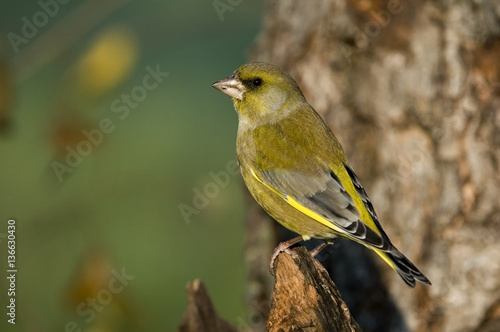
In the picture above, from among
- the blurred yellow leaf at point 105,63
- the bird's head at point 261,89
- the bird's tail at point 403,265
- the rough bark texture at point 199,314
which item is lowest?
the bird's tail at point 403,265

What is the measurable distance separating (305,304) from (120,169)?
418cm

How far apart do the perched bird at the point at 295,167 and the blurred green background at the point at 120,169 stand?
2.82 ft

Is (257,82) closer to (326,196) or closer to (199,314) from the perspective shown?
(326,196)

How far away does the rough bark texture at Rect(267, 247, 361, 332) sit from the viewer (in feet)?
12.5

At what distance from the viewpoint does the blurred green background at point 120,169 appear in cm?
535

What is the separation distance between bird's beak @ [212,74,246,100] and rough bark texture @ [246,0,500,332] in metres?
1.24

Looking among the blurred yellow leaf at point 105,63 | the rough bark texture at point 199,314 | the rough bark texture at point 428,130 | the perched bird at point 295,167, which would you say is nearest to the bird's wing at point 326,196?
the perched bird at point 295,167

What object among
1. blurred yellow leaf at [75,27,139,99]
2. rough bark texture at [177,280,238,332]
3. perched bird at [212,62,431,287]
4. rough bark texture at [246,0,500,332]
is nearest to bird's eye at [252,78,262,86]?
perched bird at [212,62,431,287]

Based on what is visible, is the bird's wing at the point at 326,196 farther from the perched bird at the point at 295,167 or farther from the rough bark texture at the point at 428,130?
the rough bark texture at the point at 428,130

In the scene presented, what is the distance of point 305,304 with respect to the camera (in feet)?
12.7

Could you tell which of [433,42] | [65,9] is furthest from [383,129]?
[65,9]

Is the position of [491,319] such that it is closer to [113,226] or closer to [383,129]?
[383,129]

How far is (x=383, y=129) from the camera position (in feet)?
20.0

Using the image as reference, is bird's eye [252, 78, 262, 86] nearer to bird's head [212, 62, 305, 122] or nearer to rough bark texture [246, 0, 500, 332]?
bird's head [212, 62, 305, 122]
